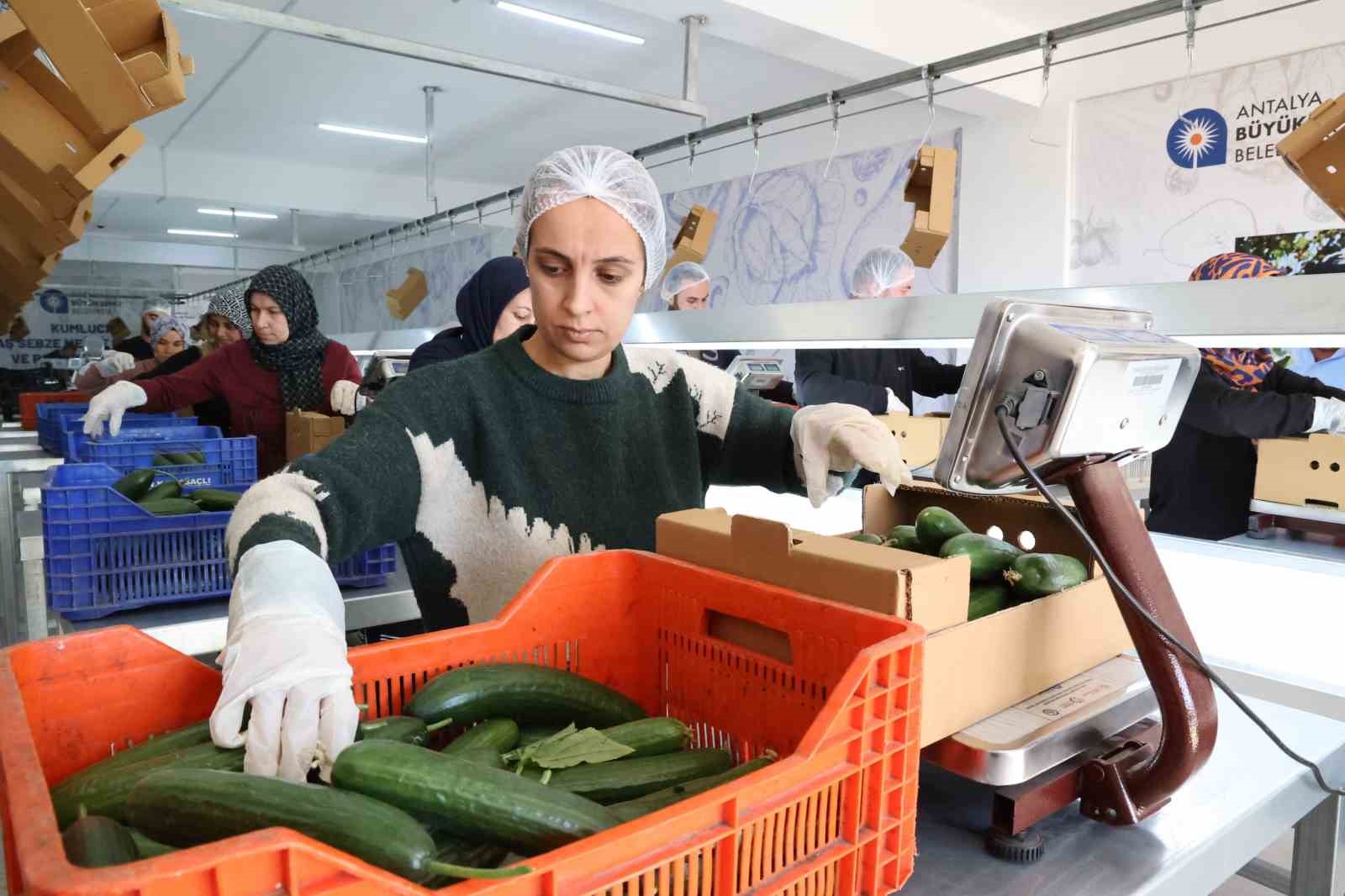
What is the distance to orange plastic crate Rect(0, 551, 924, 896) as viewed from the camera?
1.90 ft

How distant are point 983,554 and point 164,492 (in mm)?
2282

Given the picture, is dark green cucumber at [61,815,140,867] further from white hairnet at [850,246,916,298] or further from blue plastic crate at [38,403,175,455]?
white hairnet at [850,246,916,298]

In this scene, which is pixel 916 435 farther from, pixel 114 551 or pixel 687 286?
pixel 114 551

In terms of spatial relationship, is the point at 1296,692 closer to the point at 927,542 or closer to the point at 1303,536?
the point at 927,542

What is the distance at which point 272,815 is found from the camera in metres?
0.77

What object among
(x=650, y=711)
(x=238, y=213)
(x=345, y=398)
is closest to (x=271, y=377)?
(x=345, y=398)

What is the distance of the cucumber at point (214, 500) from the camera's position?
2.39 metres

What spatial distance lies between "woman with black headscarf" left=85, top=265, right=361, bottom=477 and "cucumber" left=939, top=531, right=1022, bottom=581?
3280mm

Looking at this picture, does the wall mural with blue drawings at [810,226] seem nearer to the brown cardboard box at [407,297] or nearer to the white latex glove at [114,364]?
the brown cardboard box at [407,297]

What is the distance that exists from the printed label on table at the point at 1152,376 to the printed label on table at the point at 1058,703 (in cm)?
42

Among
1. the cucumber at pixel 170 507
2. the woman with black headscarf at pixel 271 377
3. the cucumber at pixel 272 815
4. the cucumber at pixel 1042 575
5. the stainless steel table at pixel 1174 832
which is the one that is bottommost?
the stainless steel table at pixel 1174 832

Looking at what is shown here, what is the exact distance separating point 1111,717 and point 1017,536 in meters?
0.44

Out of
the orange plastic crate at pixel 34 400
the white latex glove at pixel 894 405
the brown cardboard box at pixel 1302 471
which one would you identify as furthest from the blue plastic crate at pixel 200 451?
the brown cardboard box at pixel 1302 471

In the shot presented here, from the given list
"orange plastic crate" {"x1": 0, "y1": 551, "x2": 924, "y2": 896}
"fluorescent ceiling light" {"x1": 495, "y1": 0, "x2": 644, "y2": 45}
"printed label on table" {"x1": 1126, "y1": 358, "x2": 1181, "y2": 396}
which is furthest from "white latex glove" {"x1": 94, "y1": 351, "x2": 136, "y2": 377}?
"printed label on table" {"x1": 1126, "y1": 358, "x2": 1181, "y2": 396}
